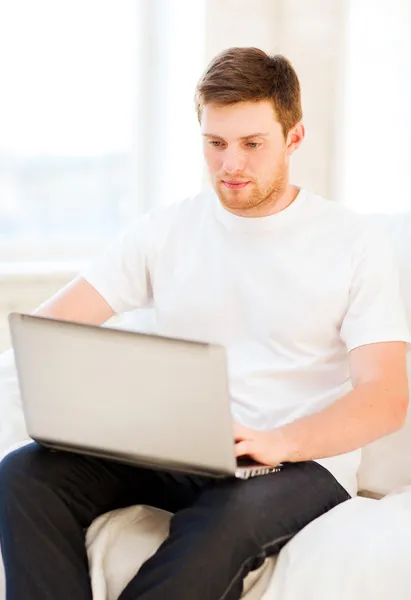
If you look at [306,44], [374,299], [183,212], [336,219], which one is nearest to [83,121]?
[306,44]

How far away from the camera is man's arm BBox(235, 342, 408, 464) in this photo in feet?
4.46

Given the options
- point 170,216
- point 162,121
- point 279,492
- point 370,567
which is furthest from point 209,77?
point 162,121

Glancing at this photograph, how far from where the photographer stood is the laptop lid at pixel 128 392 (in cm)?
117

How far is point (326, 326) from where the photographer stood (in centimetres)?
153

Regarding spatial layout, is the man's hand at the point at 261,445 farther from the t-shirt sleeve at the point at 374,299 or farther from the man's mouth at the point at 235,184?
the man's mouth at the point at 235,184

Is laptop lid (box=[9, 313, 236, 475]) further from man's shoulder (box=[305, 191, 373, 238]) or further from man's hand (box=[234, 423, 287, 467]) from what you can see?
man's shoulder (box=[305, 191, 373, 238])

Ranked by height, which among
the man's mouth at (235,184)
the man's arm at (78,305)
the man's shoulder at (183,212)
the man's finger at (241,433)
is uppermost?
the man's mouth at (235,184)

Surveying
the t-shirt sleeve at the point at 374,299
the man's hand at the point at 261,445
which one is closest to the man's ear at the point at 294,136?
the t-shirt sleeve at the point at 374,299

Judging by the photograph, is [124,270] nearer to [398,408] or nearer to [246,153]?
[246,153]

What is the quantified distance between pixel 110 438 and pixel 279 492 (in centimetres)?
26

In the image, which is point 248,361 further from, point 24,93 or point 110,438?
point 24,93

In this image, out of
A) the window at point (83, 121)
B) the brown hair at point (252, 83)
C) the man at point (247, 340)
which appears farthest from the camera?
the window at point (83, 121)

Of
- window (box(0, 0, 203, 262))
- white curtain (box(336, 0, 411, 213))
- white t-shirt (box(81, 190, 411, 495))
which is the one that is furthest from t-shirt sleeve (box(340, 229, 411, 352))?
A: window (box(0, 0, 203, 262))

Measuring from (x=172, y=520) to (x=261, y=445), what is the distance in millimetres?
171
